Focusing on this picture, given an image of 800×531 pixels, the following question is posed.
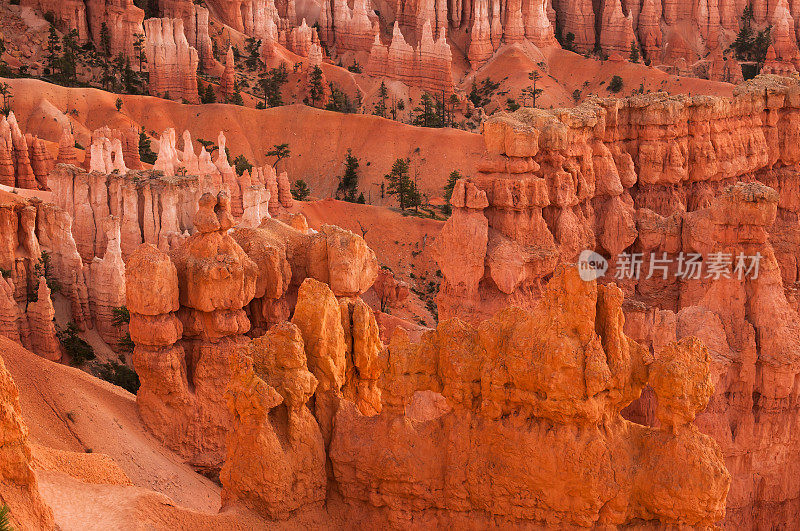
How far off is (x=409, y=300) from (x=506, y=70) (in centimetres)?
5286

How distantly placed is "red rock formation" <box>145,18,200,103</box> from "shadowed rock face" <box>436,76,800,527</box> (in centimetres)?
5474

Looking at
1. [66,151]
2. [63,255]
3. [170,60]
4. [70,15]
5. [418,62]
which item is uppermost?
[70,15]

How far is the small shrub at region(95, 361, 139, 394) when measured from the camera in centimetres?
2748

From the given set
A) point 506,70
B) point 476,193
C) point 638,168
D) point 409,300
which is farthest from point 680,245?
point 506,70

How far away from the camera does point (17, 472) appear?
39.0 feet

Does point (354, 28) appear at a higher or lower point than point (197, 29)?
higher

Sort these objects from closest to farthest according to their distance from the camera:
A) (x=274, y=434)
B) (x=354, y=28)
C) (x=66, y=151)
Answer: (x=274, y=434) → (x=66, y=151) → (x=354, y=28)

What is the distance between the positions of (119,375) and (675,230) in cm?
1451

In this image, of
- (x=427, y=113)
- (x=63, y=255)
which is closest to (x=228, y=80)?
(x=427, y=113)

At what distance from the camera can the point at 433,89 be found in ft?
296

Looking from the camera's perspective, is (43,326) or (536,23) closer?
(43,326)

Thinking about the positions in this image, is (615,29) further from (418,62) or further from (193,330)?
(193,330)

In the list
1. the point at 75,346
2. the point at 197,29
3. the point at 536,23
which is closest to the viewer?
the point at 75,346

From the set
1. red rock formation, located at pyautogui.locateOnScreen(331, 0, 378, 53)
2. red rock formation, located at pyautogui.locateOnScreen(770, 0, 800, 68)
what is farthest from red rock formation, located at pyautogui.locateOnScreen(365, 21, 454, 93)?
red rock formation, located at pyautogui.locateOnScreen(770, 0, 800, 68)
